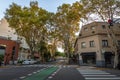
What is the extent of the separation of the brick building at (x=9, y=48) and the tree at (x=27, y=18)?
3.85 m

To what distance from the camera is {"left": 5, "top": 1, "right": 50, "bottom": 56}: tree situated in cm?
5188

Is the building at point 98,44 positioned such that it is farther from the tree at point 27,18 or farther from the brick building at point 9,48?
the brick building at point 9,48

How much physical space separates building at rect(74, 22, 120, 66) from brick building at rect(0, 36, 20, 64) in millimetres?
18849

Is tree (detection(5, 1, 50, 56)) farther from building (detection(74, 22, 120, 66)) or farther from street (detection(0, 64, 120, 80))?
street (detection(0, 64, 120, 80))

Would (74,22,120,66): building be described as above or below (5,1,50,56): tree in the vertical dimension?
below

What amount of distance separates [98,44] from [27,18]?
1920cm

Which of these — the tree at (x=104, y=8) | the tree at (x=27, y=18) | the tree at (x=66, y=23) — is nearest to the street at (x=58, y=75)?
the tree at (x=104, y=8)

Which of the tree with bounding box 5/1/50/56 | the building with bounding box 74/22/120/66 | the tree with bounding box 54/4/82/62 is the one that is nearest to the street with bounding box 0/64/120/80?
the building with bounding box 74/22/120/66

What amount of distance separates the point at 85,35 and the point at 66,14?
6.67 m

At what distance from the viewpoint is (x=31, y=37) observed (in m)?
56.1

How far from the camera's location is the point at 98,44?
41.6 meters

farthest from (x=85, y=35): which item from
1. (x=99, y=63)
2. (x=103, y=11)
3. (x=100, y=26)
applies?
(x=103, y=11)

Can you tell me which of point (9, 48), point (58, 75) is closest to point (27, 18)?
point (9, 48)

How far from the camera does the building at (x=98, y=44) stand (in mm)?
41537
